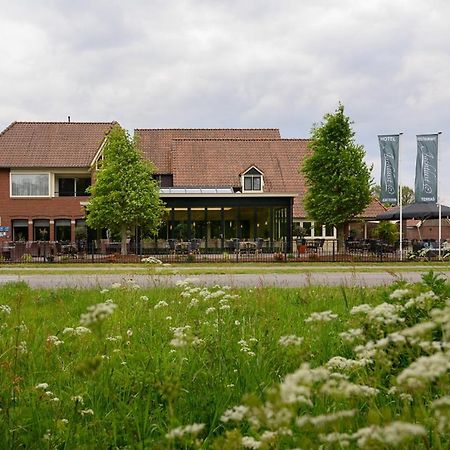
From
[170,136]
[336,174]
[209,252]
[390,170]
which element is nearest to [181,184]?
[170,136]

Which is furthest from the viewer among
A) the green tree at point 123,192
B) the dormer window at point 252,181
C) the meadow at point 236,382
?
the dormer window at point 252,181

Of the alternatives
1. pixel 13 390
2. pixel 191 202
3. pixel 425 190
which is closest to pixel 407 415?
pixel 13 390

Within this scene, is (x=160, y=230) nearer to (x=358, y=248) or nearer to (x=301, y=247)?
(x=301, y=247)

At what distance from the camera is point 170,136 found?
53906 millimetres

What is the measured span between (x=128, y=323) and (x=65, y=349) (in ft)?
3.89

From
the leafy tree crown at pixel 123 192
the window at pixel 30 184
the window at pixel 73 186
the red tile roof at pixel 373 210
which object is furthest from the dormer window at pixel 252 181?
the window at pixel 30 184

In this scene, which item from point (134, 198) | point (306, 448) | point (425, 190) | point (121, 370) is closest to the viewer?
point (306, 448)

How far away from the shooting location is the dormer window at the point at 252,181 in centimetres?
4289

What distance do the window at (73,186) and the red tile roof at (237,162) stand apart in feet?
24.6

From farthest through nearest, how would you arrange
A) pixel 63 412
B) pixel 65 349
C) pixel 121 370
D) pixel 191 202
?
pixel 191 202
pixel 65 349
pixel 121 370
pixel 63 412

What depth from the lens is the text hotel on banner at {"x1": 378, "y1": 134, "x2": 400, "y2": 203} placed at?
32.7 meters

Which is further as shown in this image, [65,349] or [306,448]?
[65,349]

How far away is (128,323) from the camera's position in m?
6.84

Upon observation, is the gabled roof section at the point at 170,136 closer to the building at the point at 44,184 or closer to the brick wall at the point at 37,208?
the building at the point at 44,184
